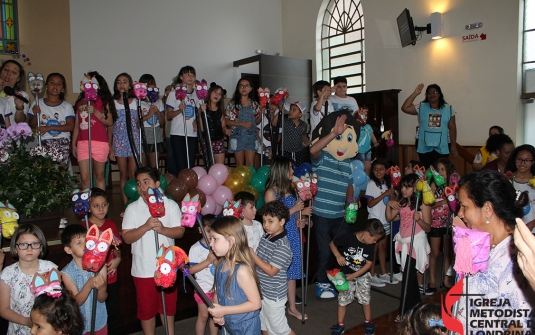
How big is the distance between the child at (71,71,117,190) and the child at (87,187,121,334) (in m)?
1.11

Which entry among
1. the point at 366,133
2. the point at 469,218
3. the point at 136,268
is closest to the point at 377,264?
the point at 366,133

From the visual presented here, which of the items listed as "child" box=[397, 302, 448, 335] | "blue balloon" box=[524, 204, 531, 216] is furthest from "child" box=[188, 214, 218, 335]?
"blue balloon" box=[524, 204, 531, 216]

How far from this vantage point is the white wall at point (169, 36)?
333 inches

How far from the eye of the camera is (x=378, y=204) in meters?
4.82

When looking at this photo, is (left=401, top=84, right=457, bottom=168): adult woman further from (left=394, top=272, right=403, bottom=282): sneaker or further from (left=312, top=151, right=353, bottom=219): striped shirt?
(left=312, top=151, right=353, bottom=219): striped shirt

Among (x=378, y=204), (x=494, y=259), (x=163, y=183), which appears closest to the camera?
(x=494, y=259)

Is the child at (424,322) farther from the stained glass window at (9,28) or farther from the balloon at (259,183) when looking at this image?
the stained glass window at (9,28)

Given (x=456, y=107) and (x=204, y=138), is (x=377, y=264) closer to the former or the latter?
(x=204, y=138)

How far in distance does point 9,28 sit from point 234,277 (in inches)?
295

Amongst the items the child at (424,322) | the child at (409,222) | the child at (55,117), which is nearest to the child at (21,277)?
the child at (55,117)

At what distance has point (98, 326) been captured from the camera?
273 cm

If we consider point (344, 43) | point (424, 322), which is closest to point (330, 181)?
point (424, 322)

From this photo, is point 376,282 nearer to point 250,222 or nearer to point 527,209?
point 527,209

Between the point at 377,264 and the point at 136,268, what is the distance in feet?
10.7
